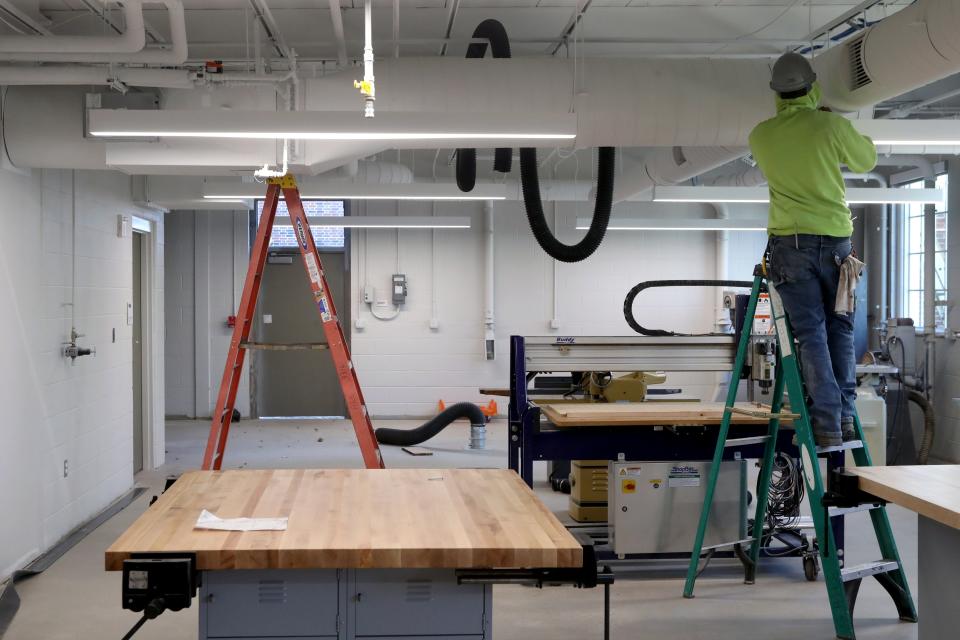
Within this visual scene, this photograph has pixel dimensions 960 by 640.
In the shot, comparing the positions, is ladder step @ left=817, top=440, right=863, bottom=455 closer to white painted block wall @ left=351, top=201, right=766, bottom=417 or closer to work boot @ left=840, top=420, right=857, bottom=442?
work boot @ left=840, top=420, right=857, bottom=442

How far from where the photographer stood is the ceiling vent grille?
13.6 ft

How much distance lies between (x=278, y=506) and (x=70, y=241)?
3750mm

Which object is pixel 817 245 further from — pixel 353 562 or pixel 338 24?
pixel 338 24

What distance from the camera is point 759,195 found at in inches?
320

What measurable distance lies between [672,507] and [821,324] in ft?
5.77

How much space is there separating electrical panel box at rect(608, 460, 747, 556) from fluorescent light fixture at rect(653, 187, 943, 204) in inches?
149

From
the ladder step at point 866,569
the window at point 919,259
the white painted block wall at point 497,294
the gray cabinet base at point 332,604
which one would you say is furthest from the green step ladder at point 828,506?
the white painted block wall at point 497,294

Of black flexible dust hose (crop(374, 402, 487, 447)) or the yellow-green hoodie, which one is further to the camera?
black flexible dust hose (crop(374, 402, 487, 447))

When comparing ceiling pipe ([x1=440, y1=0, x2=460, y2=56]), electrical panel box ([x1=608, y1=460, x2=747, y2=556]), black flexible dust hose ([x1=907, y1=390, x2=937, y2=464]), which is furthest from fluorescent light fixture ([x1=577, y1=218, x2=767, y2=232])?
electrical panel box ([x1=608, y1=460, x2=747, y2=556])

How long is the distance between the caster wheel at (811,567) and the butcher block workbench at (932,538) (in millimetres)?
2117

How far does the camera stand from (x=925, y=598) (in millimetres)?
2664

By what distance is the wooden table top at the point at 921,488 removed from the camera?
7.23 feet

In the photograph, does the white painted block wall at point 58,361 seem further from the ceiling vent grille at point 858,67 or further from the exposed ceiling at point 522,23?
the ceiling vent grille at point 858,67

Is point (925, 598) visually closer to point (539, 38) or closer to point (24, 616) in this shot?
point (24, 616)
